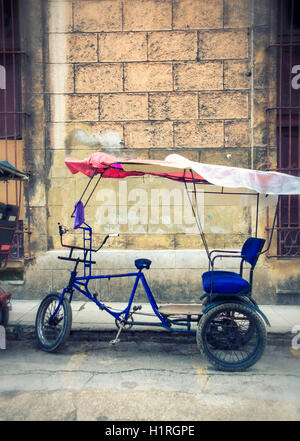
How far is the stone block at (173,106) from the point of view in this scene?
22.1ft

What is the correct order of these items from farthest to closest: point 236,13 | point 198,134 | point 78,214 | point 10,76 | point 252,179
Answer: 1. point 10,76
2. point 198,134
3. point 236,13
4. point 78,214
5. point 252,179

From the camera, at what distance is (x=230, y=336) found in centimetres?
407

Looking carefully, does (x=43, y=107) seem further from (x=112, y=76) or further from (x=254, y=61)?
(x=254, y=61)

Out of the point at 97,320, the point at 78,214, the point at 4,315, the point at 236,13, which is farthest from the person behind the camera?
the point at 236,13

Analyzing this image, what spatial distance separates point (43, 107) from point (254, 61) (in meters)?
3.77

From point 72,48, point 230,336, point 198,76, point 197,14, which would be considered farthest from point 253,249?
point 72,48

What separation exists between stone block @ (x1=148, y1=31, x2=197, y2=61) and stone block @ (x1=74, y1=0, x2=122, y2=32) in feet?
2.18

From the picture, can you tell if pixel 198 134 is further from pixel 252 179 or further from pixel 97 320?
pixel 97 320

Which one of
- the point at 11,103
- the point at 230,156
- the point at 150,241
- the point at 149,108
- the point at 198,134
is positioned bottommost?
the point at 150,241

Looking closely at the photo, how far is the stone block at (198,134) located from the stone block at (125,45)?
1393mm

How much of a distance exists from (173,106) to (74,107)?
5.76 feet

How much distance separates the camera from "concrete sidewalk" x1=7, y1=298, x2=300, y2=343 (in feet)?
16.6

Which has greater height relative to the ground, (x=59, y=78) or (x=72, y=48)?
(x=72, y=48)

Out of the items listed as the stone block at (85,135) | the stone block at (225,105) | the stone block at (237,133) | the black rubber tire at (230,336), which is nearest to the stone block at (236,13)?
the stone block at (225,105)
